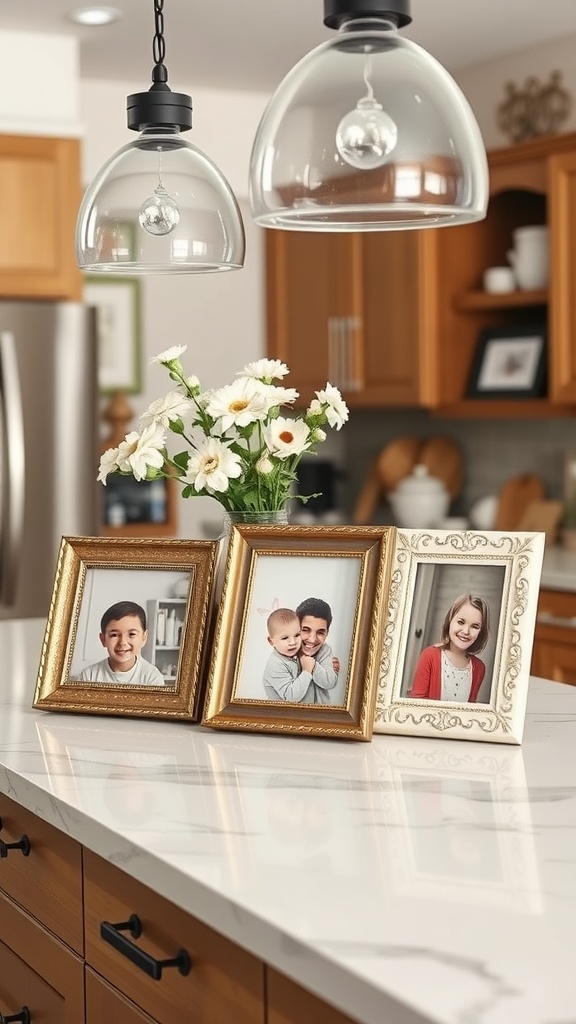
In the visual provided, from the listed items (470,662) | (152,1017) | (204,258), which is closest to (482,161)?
(204,258)

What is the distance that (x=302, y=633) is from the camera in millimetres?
1747

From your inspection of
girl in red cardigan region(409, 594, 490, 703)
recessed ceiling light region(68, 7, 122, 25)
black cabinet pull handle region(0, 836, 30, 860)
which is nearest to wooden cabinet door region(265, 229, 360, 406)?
recessed ceiling light region(68, 7, 122, 25)

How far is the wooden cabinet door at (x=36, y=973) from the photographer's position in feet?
5.23

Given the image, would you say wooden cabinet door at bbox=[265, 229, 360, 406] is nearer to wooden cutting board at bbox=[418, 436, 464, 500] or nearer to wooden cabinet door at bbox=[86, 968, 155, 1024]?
wooden cutting board at bbox=[418, 436, 464, 500]

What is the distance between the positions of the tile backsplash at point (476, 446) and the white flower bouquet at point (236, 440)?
115 inches

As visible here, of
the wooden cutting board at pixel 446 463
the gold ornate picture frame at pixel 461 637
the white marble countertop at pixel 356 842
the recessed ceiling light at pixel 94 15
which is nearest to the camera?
the white marble countertop at pixel 356 842

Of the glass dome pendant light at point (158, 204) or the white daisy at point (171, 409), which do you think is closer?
the glass dome pendant light at point (158, 204)

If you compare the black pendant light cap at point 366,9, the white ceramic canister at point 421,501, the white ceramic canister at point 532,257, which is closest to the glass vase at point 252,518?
the black pendant light cap at point 366,9

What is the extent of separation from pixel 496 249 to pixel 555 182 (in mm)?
652

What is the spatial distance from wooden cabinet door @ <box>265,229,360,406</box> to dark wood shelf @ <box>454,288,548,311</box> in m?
0.46

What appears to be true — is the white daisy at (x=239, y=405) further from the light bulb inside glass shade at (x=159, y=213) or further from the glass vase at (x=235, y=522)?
the light bulb inside glass shade at (x=159, y=213)

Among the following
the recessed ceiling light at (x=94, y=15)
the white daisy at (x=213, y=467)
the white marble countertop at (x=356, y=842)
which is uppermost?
the recessed ceiling light at (x=94, y=15)

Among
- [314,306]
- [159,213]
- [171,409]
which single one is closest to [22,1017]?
[171,409]

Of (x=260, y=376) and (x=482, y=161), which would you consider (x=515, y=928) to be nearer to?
(x=482, y=161)
